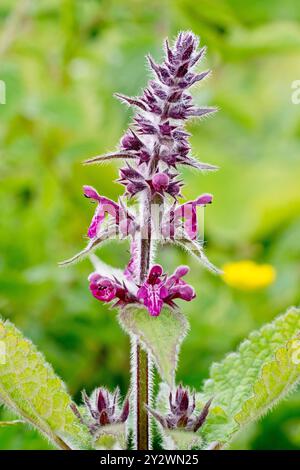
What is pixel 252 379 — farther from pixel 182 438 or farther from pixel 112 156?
pixel 112 156

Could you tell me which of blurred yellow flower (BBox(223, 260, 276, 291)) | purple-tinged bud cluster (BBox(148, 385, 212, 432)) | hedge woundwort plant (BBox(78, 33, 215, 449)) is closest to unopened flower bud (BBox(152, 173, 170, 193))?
hedge woundwort plant (BBox(78, 33, 215, 449))

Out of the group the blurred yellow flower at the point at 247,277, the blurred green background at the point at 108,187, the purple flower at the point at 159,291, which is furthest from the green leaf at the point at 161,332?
the blurred yellow flower at the point at 247,277

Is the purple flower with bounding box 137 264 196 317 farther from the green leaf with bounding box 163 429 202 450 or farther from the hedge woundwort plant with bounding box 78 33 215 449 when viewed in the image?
the green leaf with bounding box 163 429 202 450
